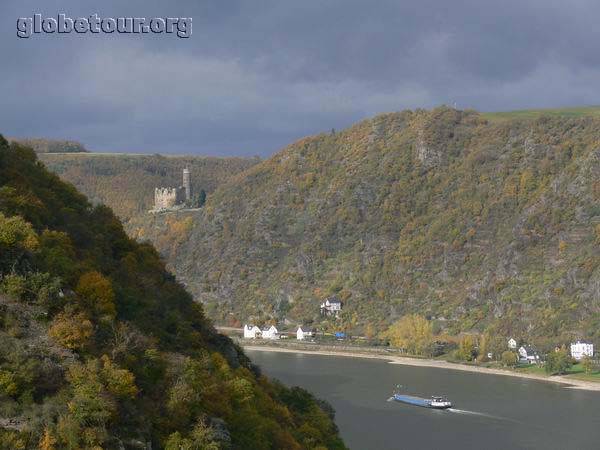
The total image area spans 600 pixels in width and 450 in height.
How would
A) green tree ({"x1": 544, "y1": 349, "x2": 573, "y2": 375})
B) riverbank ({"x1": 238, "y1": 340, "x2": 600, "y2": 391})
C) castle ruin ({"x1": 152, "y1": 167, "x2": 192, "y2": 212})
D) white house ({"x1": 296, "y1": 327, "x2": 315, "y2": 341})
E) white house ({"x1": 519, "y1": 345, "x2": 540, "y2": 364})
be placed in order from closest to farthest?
1. riverbank ({"x1": 238, "y1": 340, "x2": 600, "y2": 391})
2. green tree ({"x1": 544, "y1": 349, "x2": 573, "y2": 375})
3. white house ({"x1": 519, "y1": 345, "x2": 540, "y2": 364})
4. white house ({"x1": 296, "y1": 327, "x2": 315, "y2": 341})
5. castle ruin ({"x1": 152, "y1": 167, "x2": 192, "y2": 212})

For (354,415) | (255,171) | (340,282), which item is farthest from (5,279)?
(255,171)

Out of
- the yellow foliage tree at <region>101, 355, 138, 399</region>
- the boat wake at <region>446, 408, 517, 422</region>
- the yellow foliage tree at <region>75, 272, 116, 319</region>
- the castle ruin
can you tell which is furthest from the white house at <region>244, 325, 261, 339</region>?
the yellow foliage tree at <region>101, 355, 138, 399</region>

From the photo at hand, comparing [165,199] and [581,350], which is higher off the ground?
[165,199]

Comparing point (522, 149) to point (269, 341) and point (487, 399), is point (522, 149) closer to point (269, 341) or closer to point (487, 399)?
point (269, 341)

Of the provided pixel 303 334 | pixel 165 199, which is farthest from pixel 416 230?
pixel 165 199

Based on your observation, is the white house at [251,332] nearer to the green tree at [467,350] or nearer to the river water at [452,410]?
the river water at [452,410]

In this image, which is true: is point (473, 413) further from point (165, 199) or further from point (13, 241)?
point (165, 199)

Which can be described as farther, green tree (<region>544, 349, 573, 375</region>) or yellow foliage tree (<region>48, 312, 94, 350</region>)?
green tree (<region>544, 349, 573, 375</region>)

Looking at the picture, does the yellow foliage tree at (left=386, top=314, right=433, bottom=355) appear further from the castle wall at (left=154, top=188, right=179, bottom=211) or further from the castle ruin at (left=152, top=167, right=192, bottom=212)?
the castle wall at (left=154, top=188, right=179, bottom=211)

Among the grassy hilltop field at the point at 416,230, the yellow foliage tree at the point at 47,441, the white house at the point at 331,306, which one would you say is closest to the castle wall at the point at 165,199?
the grassy hilltop field at the point at 416,230
